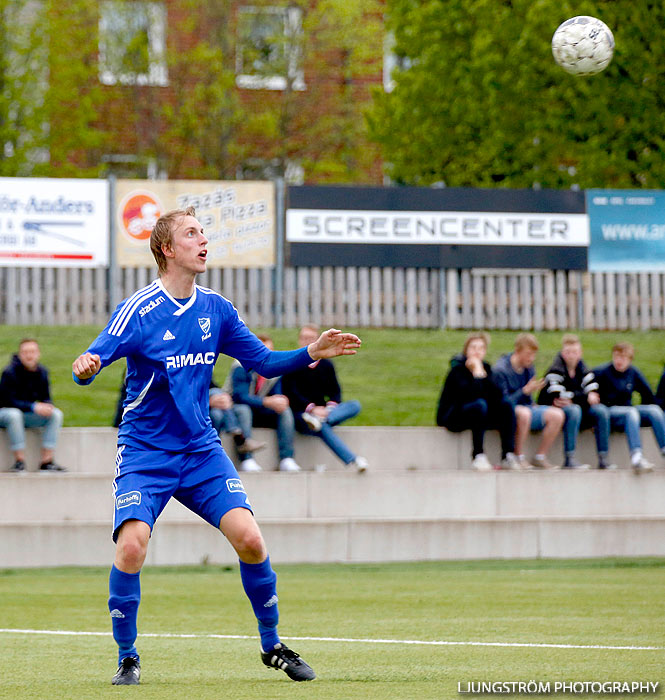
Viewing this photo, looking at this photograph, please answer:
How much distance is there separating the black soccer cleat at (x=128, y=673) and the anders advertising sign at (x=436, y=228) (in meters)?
14.0

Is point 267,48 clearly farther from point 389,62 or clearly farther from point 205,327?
point 205,327

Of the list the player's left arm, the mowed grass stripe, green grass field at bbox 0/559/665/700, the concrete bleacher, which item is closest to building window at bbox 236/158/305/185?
the concrete bleacher

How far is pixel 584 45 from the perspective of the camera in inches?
555

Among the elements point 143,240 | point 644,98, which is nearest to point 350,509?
point 143,240

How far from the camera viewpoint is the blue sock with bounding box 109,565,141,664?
6016 mm

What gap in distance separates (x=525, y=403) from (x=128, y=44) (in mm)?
19190

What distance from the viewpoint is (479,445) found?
14547 millimetres

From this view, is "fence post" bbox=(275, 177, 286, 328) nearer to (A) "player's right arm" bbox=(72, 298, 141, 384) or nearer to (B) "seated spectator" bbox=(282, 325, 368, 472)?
(B) "seated spectator" bbox=(282, 325, 368, 472)

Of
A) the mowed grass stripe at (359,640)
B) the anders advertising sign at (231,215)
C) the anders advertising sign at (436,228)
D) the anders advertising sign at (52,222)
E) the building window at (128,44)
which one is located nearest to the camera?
the mowed grass stripe at (359,640)

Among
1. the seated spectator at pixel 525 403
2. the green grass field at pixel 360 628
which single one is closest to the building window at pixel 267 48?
the seated spectator at pixel 525 403

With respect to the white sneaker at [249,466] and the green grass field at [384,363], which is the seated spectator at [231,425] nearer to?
the white sneaker at [249,466]

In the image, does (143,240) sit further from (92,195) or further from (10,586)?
(10,586)

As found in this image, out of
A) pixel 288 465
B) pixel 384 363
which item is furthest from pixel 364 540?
pixel 384 363

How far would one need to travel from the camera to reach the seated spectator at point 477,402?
47.0ft
